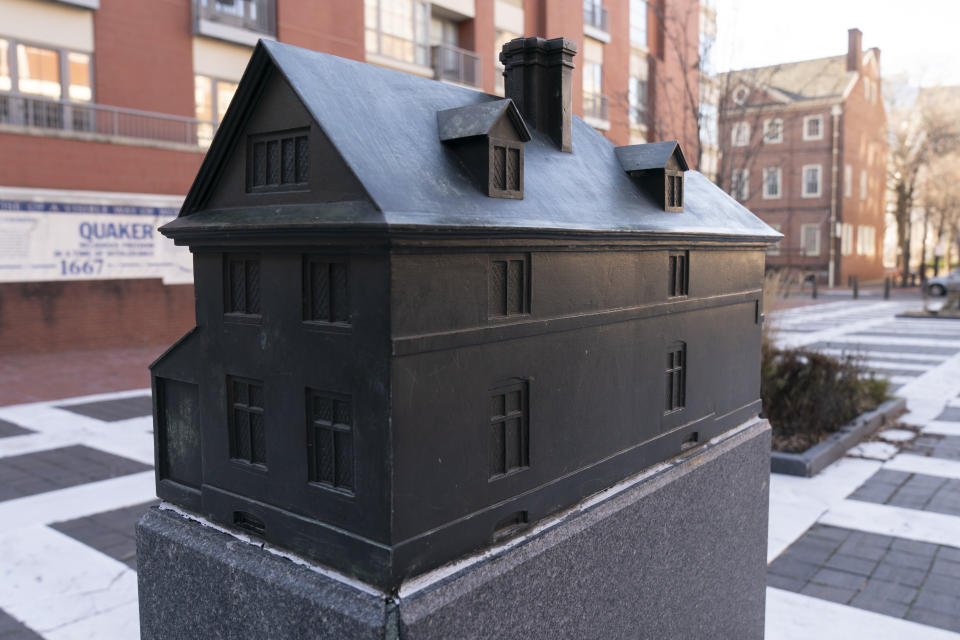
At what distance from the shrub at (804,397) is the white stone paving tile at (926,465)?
689mm

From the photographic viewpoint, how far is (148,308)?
50.5 feet

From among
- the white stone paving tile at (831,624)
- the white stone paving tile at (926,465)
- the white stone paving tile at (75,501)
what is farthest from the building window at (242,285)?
the white stone paving tile at (926,465)

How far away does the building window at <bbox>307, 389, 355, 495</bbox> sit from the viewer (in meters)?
1.54

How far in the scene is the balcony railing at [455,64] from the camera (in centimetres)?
2027

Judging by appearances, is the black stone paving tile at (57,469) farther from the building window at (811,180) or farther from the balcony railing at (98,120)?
the building window at (811,180)

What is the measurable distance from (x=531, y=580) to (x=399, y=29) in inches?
774

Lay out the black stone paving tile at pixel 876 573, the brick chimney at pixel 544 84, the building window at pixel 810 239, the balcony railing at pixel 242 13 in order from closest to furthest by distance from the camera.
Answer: the brick chimney at pixel 544 84 → the black stone paving tile at pixel 876 573 → the balcony railing at pixel 242 13 → the building window at pixel 810 239

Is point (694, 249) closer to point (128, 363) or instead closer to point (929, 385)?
point (929, 385)

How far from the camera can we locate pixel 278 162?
1.65 meters

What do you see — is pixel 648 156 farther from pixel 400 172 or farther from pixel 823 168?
pixel 823 168

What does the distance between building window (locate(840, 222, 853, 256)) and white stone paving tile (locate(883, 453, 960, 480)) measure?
124 ft

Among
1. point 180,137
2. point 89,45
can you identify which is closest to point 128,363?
point 180,137

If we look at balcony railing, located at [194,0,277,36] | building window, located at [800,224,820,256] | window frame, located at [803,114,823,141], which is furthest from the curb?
window frame, located at [803,114,823,141]

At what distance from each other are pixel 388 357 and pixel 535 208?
Result: 1.93 ft
